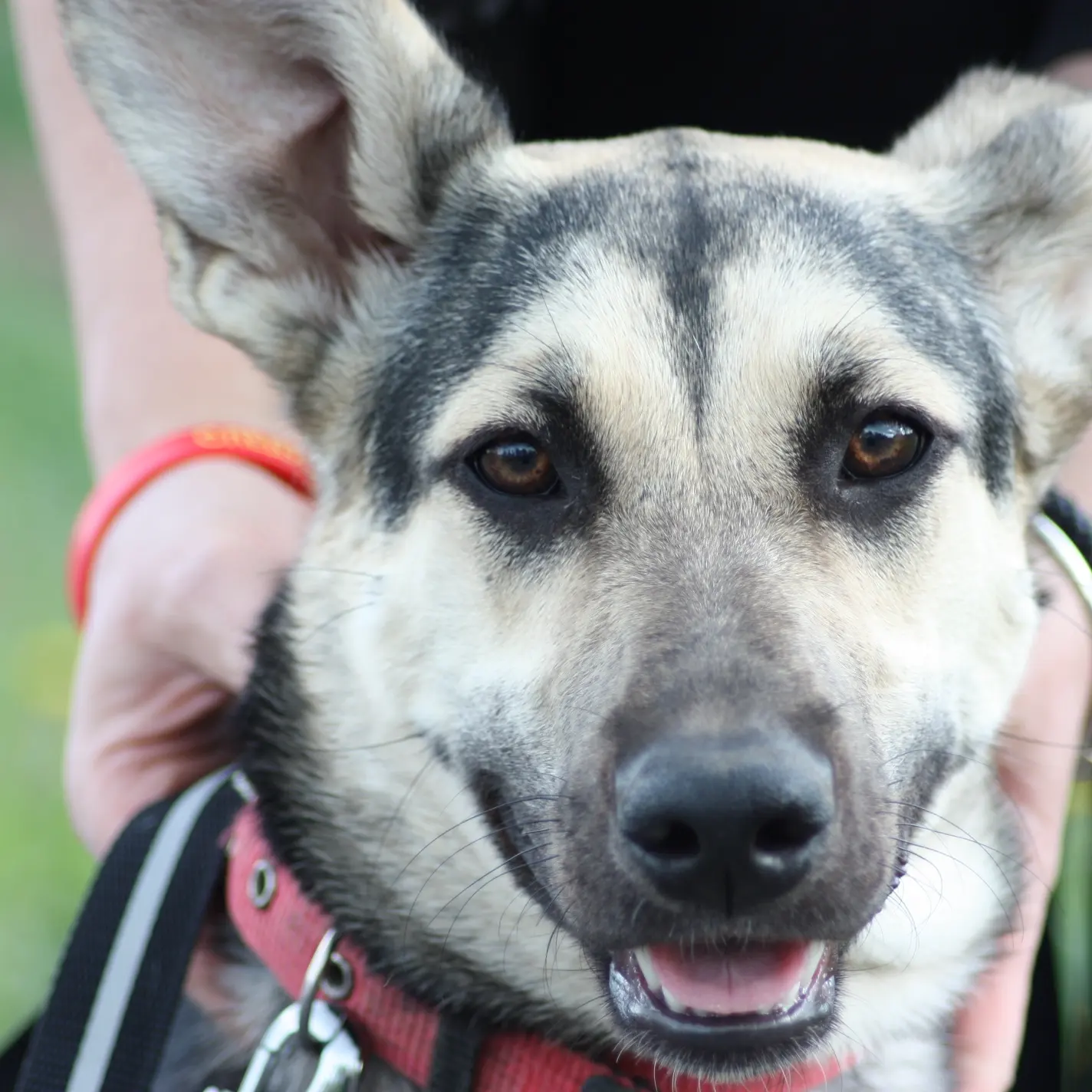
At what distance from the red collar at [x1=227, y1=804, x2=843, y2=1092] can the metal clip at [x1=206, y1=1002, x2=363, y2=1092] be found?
0.05 m

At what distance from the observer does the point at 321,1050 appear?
279cm

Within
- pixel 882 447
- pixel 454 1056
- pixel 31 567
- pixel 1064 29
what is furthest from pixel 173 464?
pixel 31 567

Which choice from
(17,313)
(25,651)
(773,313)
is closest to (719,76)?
(773,313)

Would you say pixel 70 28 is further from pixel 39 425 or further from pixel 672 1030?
pixel 39 425

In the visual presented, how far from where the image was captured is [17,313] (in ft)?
35.2

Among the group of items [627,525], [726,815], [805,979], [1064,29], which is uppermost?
[1064,29]

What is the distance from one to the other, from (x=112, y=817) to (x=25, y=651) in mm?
4020

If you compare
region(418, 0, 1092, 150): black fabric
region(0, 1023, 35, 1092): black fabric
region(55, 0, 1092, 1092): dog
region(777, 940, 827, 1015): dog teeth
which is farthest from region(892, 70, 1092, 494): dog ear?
region(0, 1023, 35, 1092): black fabric

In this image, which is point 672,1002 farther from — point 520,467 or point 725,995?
point 520,467

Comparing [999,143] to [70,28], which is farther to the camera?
[999,143]

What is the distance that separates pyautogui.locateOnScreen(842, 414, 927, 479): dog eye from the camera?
2.74 metres

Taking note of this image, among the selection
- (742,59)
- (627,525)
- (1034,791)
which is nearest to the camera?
(627,525)

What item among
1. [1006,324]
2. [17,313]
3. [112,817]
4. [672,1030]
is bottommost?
[17,313]

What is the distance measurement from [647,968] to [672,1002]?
0.07 metres
